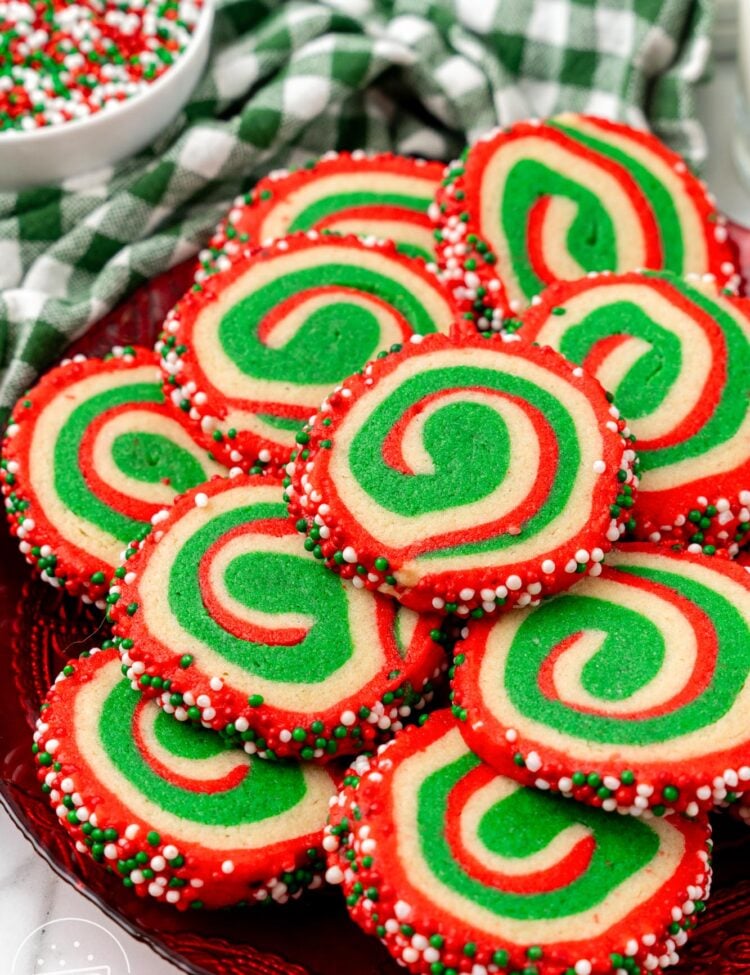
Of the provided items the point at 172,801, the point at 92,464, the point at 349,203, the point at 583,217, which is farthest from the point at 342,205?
the point at 172,801

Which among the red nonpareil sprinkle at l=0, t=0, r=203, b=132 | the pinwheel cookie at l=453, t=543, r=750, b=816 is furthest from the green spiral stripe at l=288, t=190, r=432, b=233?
the pinwheel cookie at l=453, t=543, r=750, b=816

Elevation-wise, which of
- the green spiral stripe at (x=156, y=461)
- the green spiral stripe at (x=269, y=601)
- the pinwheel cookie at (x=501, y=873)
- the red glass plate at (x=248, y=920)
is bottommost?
the red glass plate at (x=248, y=920)

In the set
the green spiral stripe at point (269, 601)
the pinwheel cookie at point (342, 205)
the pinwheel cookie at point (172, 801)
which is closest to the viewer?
the pinwheel cookie at point (172, 801)

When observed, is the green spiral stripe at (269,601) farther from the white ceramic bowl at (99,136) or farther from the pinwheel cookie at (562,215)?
the white ceramic bowl at (99,136)

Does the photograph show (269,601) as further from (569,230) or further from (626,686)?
(569,230)

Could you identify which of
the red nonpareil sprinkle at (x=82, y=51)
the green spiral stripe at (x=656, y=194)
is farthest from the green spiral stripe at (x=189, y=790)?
the red nonpareil sprinkle at (x=82, y=51)

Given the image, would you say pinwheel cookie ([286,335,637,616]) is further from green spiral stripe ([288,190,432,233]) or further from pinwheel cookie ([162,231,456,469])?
green spiral stripe ([288,190,432,233])

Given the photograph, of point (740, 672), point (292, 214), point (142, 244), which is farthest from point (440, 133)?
point (740, 672)
